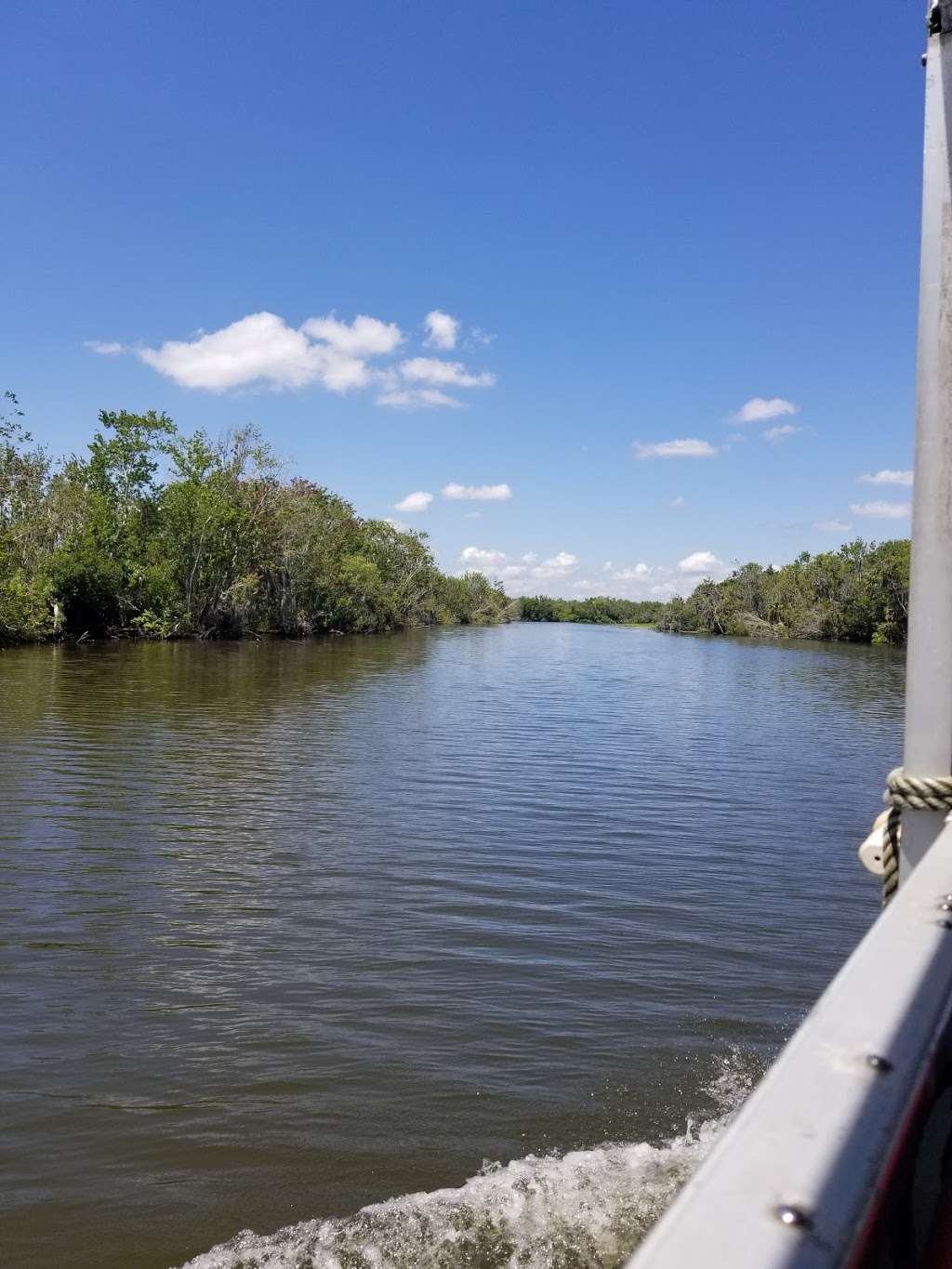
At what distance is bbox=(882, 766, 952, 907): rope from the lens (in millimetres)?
2863

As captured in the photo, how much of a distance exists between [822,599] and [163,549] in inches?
2834

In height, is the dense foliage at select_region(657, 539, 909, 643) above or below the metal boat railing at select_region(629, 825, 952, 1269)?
above

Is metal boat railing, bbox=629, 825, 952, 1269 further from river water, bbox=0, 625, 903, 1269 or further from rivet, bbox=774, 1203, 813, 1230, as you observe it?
river water, bbox=0, 625, 903, 1269

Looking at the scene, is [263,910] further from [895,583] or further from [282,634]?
[895,583]

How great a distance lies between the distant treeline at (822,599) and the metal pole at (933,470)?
301ft

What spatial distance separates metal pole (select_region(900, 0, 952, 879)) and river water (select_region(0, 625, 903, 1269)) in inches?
112

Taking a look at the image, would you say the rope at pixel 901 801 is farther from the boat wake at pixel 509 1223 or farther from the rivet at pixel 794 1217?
the boat wake at pixel 509 1223

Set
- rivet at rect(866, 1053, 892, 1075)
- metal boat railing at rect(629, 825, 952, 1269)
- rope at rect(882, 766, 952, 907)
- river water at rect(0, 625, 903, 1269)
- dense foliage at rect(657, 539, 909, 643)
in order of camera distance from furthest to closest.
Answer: dense foliage at rect(657, 539, 909, 643) < river water at rect(0, 625, 903, 1269) < rope at rect(882, 766, 952, 907) < rivet at rect(866, 1053, 892, 1075) < metal boat railing at rect(629, 825, 952, 1269)

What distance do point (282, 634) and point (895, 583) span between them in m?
57.8

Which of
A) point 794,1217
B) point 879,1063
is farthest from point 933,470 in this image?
point 794,1217

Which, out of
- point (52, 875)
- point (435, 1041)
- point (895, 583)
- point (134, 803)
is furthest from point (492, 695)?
point (895, 583)

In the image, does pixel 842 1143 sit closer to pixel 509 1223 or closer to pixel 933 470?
pixel 933 470

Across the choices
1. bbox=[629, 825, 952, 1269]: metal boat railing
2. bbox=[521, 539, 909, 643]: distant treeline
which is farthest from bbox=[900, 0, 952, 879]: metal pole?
bbox=[521, 539, 909, 643]: distant treeline

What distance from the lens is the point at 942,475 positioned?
2.92 m
